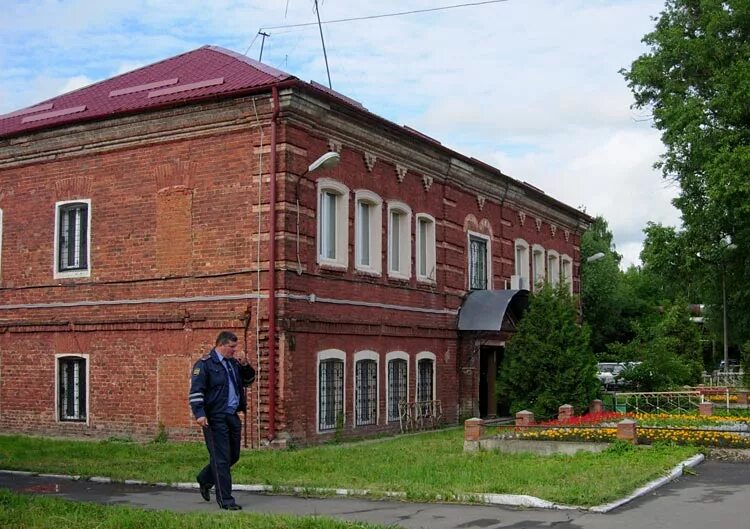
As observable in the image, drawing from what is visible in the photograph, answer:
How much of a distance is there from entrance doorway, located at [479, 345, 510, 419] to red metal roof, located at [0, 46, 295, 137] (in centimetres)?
1105

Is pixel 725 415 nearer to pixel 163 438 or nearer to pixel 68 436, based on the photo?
pixel 163 438

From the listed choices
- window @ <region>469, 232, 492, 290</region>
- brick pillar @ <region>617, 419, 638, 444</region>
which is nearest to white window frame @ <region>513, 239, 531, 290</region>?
window @ <region>469, 232, 492, 290</region>

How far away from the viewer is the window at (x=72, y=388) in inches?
→ 796

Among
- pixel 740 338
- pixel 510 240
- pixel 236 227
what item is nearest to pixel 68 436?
pixel 236 227

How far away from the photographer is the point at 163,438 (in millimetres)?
18547

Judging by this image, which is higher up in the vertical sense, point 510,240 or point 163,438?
point 510,240

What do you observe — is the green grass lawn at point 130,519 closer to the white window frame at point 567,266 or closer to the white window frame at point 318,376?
the white window frame at point 318,376

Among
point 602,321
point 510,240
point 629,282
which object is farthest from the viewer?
point 629,282

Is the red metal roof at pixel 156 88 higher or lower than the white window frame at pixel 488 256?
higher

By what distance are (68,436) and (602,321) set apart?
4849 cm

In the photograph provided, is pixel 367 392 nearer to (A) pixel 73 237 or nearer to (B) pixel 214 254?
(B) pixel 214 254

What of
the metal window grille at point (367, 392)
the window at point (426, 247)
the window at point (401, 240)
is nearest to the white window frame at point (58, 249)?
the metal window grille at point (367, 392)

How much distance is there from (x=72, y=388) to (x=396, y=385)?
7288 mm

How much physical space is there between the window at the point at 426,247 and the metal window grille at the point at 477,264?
2.58 meters
